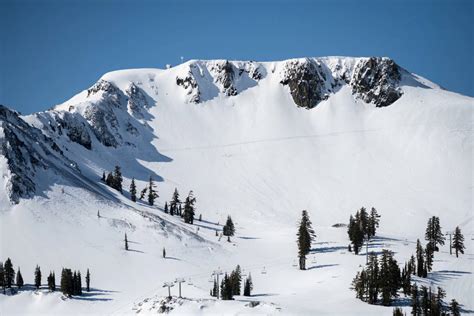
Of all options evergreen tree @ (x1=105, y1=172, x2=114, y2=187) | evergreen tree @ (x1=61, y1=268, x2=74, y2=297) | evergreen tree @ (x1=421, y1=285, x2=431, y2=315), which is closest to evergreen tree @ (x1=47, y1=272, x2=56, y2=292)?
evergreen tree @ (x1=61, y1=268, x2=74, y2=297)

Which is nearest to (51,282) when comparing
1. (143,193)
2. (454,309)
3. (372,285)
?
(372,285)

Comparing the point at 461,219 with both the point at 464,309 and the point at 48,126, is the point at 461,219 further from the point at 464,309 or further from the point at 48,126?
the point at 48,126

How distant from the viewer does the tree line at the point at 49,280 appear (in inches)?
3115

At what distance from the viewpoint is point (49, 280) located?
8081cm

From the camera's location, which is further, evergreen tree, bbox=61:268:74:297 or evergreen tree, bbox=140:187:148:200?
evergreen tree, bbox=140:187:148:200

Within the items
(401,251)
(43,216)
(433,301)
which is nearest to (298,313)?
(433,301)

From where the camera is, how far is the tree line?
79.1 m

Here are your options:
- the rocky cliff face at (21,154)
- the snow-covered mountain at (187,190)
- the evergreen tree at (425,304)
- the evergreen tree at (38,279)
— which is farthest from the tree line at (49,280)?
the evergreen tree at (425,304)

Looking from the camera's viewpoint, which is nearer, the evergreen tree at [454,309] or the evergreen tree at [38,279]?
the evergreen tree at [454,309]

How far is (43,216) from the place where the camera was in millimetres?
103625

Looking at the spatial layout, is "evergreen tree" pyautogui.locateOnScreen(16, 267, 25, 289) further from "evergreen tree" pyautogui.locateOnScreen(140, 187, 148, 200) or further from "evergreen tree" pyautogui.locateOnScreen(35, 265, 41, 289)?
"evergreen tree" pyautogui.locateOnScreen(140, 187, 148, 200)

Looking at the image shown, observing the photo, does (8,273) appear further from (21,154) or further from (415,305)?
(415,305)

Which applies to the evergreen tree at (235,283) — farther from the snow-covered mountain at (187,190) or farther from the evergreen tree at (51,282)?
the evergreen tree at (51,282)

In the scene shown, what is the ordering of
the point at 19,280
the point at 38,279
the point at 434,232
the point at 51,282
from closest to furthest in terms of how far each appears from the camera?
the point at 19,280, the point at 51,282, the point at 38,279, the point at 434,232
